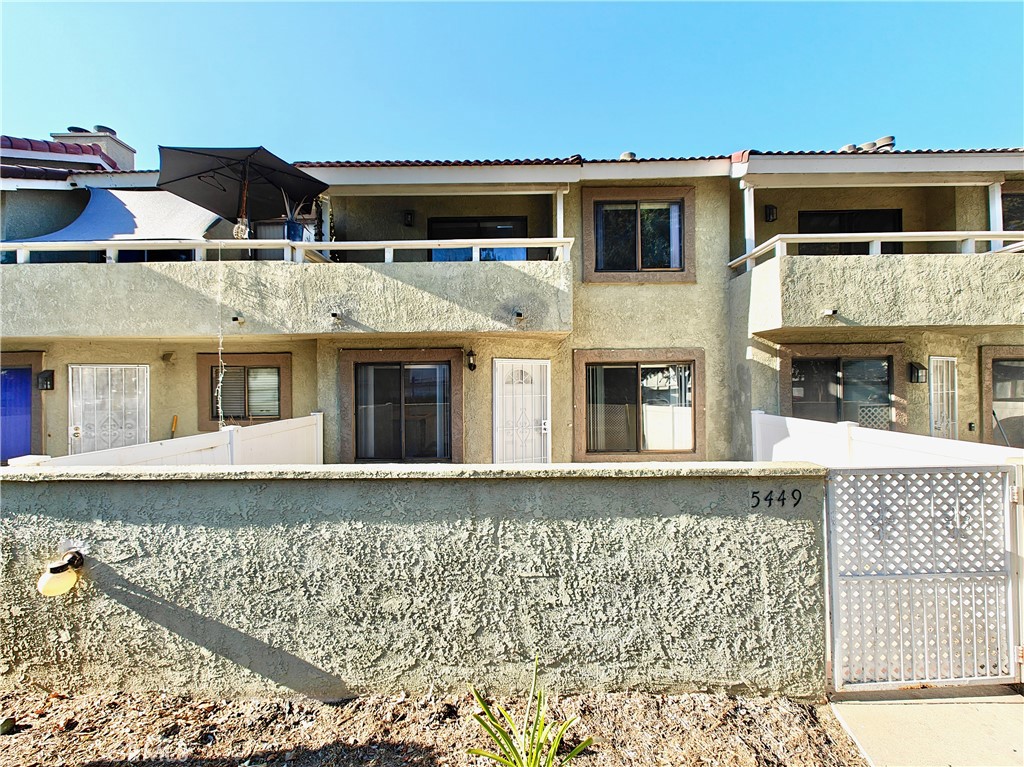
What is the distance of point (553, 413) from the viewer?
33.2 ft

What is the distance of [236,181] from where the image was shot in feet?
28.0

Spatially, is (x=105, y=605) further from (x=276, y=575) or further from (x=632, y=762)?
(x=632, y=762)

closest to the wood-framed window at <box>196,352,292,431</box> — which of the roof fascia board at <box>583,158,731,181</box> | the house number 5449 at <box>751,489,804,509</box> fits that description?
the roof fascia board at <box>583,158,731,181</box>

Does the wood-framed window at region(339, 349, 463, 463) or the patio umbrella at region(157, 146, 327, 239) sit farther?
the wood-framed window at region(339, 349, 463, 463)

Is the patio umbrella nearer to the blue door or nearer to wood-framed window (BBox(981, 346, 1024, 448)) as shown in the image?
the blue door

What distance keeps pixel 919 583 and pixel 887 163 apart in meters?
9.71

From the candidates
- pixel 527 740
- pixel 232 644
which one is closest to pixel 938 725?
pixel 527 740

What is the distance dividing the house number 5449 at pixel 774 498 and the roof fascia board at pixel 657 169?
26.6 feet

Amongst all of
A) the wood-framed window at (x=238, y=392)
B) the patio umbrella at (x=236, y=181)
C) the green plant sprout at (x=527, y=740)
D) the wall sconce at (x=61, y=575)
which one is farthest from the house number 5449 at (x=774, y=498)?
the wood-framed window at (x=238, y=392)

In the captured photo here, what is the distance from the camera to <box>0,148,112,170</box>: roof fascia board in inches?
432

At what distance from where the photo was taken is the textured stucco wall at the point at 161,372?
10070mm

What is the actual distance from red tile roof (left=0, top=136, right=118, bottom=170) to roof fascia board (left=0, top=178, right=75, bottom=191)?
6.62 ft

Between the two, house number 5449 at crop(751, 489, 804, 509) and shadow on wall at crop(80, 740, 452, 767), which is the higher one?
house number 5449 at crop(751, 489, 804, 509)

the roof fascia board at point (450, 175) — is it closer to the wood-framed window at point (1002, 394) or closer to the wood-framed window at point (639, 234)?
the wood-framed window at point (639, 234)
